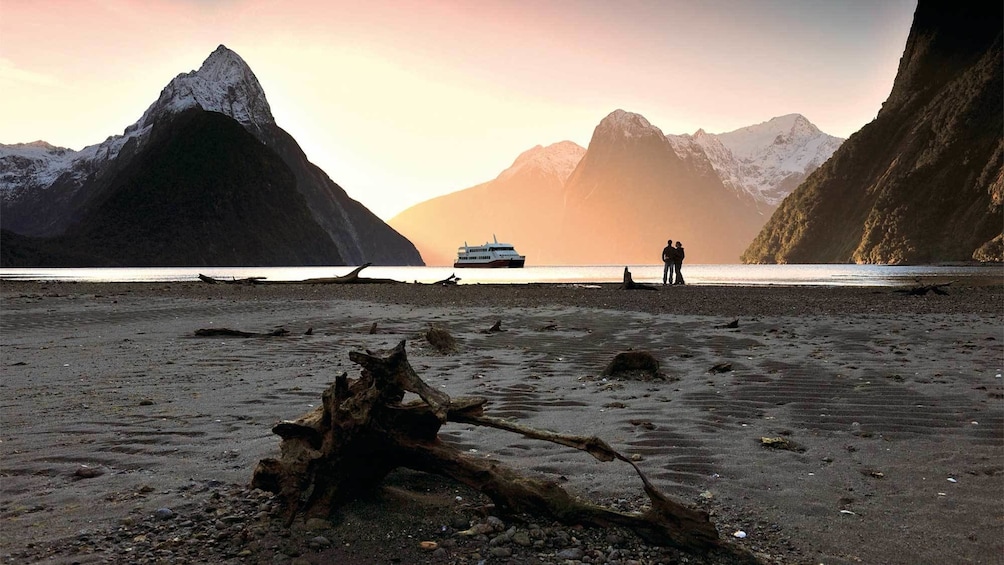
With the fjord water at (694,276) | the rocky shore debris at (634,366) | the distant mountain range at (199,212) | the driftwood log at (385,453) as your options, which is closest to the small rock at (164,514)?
the driftwood log at (385,453)

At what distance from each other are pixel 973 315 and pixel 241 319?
61.4ft

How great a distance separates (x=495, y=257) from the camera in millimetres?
100188

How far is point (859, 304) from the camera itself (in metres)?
20.0

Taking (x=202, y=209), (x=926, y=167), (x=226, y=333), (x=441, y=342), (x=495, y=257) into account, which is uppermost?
(x=926, y=167)

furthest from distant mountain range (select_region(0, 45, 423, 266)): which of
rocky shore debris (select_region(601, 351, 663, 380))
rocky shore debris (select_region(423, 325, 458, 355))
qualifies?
rocky shore debris (select_region(601, 351, 663, 380))

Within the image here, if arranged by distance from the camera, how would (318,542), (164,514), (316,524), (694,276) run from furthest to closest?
(694,276) → (164,514) → (316,524) → (318,542)

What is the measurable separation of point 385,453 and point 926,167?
133784 mm

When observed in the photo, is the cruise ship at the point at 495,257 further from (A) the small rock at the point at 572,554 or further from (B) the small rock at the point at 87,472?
(A) the small rock at the point at 572,554

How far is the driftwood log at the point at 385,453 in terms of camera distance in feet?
12.0

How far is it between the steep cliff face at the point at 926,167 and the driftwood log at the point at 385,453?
388ft

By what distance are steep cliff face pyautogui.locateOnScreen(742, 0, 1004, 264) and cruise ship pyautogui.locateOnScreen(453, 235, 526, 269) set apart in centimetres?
6893

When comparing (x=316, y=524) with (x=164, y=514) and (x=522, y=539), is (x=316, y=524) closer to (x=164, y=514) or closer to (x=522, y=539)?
(x=164, y=514)

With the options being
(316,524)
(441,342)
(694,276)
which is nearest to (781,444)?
(316,524)

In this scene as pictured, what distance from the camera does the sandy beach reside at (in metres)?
3.51
